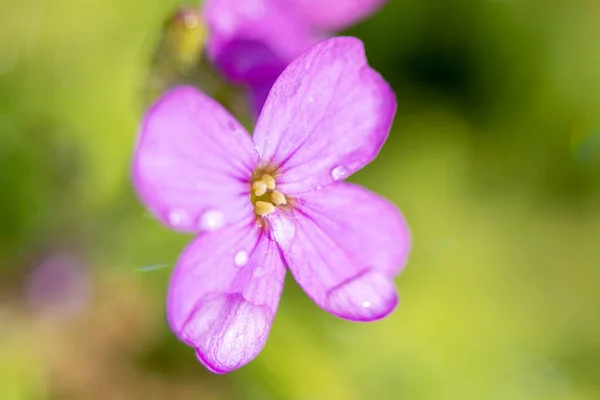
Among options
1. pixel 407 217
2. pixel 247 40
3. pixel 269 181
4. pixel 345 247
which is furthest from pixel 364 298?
pixel 407 217

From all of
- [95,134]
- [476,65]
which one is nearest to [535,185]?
[476,65]

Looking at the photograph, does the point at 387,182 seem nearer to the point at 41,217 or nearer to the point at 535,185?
the point at 535,185

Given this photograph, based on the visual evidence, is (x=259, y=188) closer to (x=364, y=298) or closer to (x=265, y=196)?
(x=265, y=196)

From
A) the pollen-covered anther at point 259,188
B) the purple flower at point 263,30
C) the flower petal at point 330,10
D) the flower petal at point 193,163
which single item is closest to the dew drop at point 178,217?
the flower petal at point 193,163

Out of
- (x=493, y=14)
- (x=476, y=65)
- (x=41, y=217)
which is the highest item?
(x=493, y=14)

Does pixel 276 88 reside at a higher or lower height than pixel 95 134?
higher

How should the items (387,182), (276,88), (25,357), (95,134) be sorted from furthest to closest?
1. (387,182)
2. (95,134)
3. (25,357)
4. (276,88)

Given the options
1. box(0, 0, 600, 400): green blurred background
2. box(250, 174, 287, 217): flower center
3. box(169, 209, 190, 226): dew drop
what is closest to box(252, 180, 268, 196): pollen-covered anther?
box(250, 174, 287, 217): flower center
